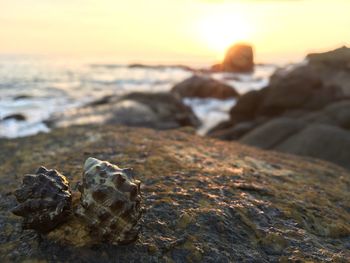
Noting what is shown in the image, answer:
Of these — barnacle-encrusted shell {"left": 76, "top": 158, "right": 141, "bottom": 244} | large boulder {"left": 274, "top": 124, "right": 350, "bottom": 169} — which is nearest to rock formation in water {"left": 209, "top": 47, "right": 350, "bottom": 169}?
large boulder {"left": 274, "top": 124, "right": 350, "bottom": 169}

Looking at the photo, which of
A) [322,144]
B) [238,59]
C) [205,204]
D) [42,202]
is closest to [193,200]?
[205,204]

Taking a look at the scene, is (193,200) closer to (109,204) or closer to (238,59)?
(109,204)

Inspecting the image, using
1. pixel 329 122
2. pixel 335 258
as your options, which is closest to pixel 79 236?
pixel 335 258

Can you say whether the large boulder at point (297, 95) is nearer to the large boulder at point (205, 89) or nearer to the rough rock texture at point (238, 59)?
the large boulder at point (205, 89)

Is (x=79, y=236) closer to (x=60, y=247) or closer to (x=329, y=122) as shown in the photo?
(x=60, y=247)

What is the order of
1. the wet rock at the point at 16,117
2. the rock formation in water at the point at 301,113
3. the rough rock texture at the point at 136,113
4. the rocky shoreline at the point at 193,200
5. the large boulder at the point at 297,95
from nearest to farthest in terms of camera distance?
the rocky shoreline at the point at 193,200 → the rock formation in water at the point at 301,113 → the rough rock texture at the point at 136,113 → the wet rock at the point at 16,117 → the large boulder at the point at 297,95

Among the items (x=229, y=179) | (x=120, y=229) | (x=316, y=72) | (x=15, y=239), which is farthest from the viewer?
(x=316, y=72)

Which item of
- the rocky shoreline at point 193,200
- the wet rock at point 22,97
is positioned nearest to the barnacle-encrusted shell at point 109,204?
the rocky shoreline at point 193,200
